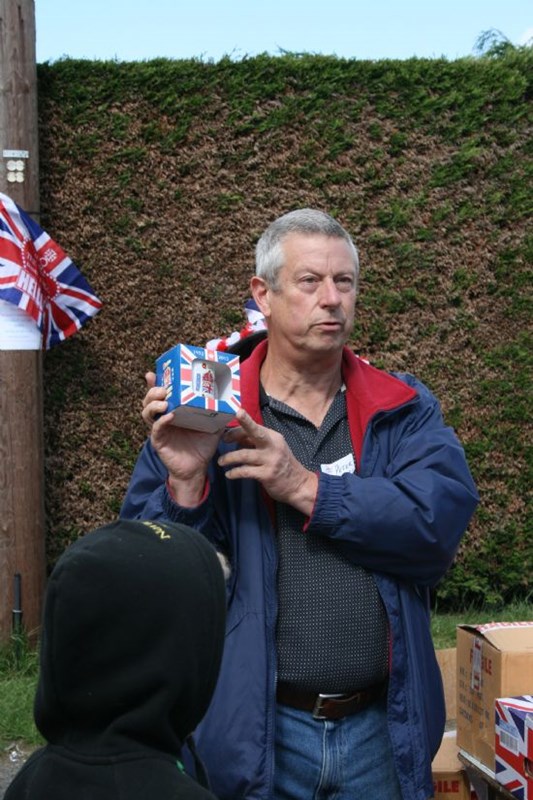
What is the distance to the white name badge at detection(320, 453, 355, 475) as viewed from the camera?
243 cm

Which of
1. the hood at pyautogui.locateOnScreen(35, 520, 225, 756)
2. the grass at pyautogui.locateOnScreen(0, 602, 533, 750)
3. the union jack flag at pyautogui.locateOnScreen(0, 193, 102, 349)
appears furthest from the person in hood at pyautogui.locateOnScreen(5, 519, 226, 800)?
the union jack flag at pyautogui.locateOnScreen(0, 193, 102, 349)

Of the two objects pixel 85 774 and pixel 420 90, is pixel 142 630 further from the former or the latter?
pixel 420 90

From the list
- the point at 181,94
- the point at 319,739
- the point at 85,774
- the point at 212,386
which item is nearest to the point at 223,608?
the point at 85,774

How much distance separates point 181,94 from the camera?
5441 mm

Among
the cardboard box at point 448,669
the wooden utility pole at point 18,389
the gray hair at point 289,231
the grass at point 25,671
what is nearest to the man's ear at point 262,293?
the gray hair at point 289,231

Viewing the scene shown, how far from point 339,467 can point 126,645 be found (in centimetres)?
111

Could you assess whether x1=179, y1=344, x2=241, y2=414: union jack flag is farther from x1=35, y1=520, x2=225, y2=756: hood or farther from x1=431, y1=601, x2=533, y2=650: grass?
x1=431, y1=601, x2=533, y2=650: grass

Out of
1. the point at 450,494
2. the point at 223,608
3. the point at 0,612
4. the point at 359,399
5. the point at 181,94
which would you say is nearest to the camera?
the point at 223,608

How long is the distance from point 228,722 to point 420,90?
423 cm

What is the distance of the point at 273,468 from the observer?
2230mm

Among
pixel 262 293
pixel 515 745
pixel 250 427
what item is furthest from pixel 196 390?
pixel 515 745

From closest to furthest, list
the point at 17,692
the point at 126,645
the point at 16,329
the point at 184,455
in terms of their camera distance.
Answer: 1. the point at 126,645
2. the point at 184,455
3. the point at 17,692
4. the point at 16,329

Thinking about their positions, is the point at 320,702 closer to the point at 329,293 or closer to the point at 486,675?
the point at 486,675

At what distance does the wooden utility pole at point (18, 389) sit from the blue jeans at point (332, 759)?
3063 millimetres
